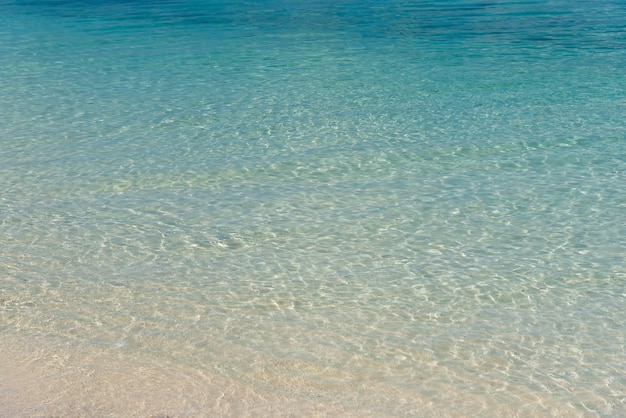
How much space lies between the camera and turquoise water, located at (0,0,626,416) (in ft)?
12.1

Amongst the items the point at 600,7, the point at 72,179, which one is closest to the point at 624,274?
the point at 72,179

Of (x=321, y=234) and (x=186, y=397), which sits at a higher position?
(x=186, y=397)

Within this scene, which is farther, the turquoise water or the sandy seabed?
the turquoise water

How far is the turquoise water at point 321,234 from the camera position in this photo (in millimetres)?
3674

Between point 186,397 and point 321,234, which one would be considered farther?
point 321,234

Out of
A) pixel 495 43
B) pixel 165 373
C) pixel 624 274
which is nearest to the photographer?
pixel 165 373

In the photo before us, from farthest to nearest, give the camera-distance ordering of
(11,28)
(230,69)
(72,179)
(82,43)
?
(11,28) < (82,43) < (230,69) < (72,179)

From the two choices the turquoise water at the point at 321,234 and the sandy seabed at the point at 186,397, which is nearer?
the sandy seabed at the point at 186,397

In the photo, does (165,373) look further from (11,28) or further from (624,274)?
(11,28)

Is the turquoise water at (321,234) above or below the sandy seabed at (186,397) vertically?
below

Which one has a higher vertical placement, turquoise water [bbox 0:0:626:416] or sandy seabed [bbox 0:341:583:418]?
sandy seabed [bbox 0:341:583:418]

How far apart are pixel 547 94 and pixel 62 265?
563 cm

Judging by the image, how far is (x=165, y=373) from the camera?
3.69 meters

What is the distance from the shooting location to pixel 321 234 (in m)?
5.28
